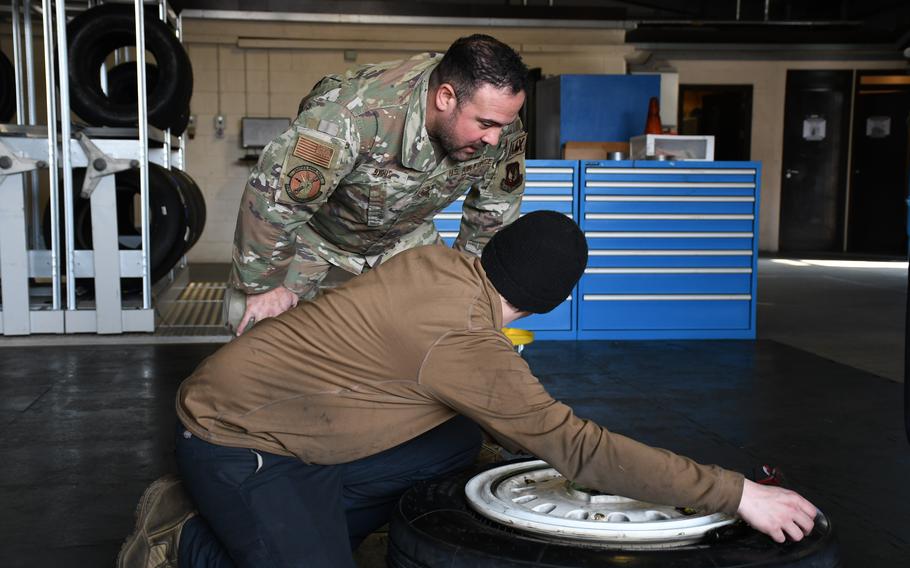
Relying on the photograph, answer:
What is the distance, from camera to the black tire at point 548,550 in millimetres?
1146

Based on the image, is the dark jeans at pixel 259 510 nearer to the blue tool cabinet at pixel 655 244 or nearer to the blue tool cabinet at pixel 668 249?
the blue tool cabinet at pixel 655 244

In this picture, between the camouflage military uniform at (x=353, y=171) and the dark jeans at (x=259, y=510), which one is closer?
the dark jeans at (x=259, y=510)

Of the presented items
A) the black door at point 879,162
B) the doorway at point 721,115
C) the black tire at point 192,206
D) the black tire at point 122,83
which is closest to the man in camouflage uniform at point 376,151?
the black tire at point 192,206

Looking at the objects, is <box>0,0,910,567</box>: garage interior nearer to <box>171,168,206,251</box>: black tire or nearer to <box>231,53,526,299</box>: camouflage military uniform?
<box>171,168,206,251</box>: black tire

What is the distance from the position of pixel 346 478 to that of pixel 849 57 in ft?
35.1

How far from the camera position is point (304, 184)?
179cm

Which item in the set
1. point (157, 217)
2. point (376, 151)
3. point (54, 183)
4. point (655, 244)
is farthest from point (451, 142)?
point (157, 217)

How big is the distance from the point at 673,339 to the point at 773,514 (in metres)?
3.71

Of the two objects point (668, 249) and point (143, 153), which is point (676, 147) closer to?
point (668, 249)

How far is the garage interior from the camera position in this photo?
2.42m

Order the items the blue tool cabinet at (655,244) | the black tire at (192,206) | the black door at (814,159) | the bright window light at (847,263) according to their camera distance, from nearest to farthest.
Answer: the blue tool cabinet at (655,244)
the black tire at (192,206)
the bright window light at (847,263)
the black door at (814,159)

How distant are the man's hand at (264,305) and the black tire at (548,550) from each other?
→ 2.21 feet

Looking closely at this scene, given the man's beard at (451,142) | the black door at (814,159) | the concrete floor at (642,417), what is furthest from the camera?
the black door at (814,159)

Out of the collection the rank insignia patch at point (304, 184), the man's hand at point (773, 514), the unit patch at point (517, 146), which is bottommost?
the man's hand at point (773, 514)
